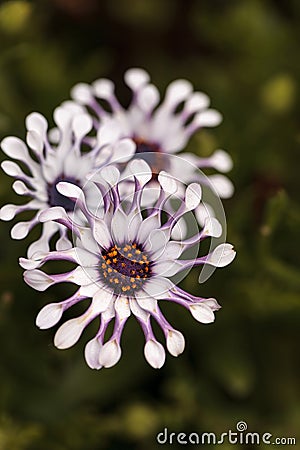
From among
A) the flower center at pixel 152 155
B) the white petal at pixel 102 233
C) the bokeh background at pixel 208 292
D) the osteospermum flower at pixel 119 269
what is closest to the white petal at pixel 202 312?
the osteospermum flower at pixel 119 269

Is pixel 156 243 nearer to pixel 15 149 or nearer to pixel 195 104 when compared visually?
pixel 15 149

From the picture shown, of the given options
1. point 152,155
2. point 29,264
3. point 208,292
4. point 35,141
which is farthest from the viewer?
point 208,292

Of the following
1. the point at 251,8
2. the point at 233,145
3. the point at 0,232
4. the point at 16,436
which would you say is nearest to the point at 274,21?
the point at 251,8

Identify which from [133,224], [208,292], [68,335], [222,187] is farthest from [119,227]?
[208,292]

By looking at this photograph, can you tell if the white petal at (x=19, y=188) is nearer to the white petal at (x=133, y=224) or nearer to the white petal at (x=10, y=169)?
the white petal at (x=10, y=169)

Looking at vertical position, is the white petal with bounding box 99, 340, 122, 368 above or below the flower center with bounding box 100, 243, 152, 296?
below

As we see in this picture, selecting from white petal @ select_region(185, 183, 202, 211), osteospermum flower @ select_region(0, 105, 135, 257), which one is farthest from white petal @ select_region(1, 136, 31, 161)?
white petal @ select_region(185, 183, 202, 211)

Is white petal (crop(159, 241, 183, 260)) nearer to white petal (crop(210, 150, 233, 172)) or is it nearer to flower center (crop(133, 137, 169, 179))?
flower center (crop(133, 137, 169, 179))
